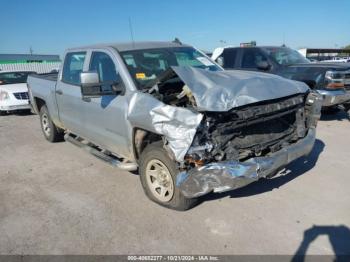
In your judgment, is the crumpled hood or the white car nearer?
the crumpled hood

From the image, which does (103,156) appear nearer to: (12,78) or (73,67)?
(73,67)

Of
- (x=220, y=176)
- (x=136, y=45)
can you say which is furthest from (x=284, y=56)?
(x=220, y=176)

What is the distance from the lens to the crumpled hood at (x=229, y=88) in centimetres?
323

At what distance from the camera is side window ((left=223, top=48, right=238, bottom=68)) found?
9234 millimetres

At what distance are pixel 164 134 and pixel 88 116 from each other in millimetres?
1997

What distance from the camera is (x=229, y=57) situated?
937 centimetres

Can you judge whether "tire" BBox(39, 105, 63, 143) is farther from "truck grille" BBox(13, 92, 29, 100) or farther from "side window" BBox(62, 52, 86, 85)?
"truck grille" BBox(13, 92, 29, 100)

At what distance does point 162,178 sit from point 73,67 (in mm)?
2879

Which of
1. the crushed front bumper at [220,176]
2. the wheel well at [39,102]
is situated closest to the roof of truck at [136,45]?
the crushed front bumper at [220,176]

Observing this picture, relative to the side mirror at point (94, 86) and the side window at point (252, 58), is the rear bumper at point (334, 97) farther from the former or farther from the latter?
the side mirror at point (94, 86)

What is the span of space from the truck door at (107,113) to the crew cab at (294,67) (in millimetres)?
4832

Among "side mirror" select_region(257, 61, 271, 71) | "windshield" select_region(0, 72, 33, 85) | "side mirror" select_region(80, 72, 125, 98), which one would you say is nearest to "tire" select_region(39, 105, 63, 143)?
"side mirror" select_region(80, 72, 125, 98)

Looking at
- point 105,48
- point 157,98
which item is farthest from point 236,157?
point 105,48

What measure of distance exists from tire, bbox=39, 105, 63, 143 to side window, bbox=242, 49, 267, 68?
5.21m
